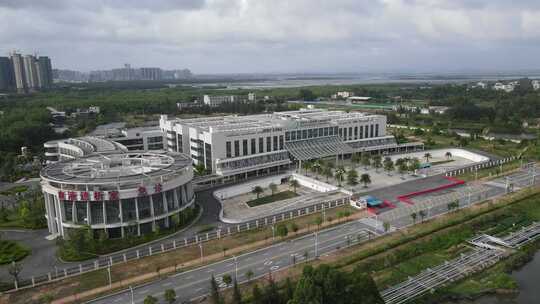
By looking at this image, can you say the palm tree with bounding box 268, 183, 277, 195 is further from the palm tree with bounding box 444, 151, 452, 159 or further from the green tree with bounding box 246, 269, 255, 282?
the palm tree with bounding box 444, 151, 452, 159

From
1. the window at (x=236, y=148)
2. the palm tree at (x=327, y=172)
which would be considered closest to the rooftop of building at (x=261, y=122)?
the window at (x=236, y=148)

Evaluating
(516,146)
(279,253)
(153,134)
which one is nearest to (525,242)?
(279,253)

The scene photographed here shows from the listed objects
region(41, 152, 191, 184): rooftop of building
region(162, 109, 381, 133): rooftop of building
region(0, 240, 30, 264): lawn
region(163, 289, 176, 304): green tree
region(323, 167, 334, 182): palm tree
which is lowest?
region(0, 240, 30, 264): lawn

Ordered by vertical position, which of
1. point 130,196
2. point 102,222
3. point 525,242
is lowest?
point 525,242

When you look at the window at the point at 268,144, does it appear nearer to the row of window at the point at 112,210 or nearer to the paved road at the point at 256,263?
the paved road at the point at 256,263

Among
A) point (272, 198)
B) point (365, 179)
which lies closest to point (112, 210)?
point (272, 198)

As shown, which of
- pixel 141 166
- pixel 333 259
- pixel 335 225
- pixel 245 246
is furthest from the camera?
pixel 141 166

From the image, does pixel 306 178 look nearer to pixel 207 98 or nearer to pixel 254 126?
pixel 254 126

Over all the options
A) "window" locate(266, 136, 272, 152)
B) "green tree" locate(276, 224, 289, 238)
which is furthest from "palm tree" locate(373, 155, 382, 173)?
"green tree" locate(276, 224, 289, 238)
